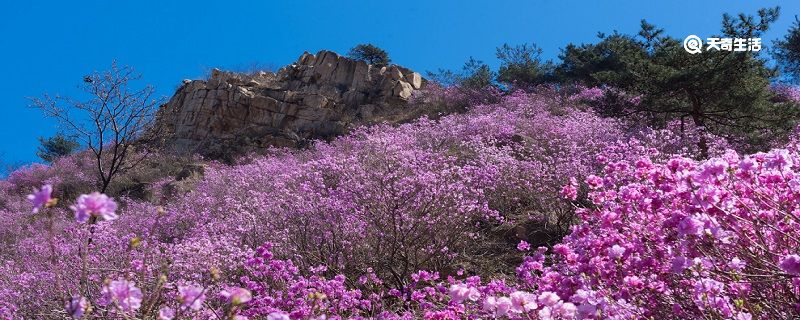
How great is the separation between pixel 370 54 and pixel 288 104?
333 inches

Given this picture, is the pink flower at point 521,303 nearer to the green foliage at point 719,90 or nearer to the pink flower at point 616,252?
the pink flower at point 616,252

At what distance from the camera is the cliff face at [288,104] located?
25531 millimetres

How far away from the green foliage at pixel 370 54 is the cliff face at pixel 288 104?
2.69 metres

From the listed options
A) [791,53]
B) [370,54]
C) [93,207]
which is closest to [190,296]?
[93,207]

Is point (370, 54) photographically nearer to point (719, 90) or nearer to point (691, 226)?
point (719, 90)

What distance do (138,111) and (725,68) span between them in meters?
11.7

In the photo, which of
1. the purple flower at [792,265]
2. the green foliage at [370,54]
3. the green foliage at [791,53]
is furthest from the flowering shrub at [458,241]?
the green foliage at [370,54]

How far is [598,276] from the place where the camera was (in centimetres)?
334

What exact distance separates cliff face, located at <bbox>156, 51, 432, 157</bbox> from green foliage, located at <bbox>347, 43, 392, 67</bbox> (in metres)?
2.69

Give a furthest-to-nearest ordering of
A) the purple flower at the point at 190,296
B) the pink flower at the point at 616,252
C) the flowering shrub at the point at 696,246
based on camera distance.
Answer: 1. the pink flower at the point at 616,252
2. the flowering shrub at the point at 696,246
3. the purple flower at the point at 190,296

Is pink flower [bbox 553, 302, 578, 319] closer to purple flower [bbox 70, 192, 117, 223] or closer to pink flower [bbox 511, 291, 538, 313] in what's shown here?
pink flower [bbox 511, 291, 538, 313]

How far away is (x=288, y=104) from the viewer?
2706 cm

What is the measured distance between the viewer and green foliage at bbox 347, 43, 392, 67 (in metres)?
33.6

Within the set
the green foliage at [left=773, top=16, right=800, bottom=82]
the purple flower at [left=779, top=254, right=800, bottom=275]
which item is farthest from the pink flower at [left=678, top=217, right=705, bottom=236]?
the green foliage at [left=773, top=16, right=800, bottom=82]
